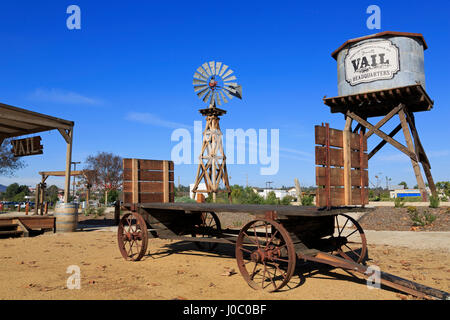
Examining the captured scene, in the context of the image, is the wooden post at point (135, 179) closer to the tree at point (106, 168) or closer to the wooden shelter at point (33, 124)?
the wooden shelter at point (33, 124)

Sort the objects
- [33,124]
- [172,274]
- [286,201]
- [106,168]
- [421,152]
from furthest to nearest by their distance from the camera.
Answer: [106,168], [421,152], [286,201], [33,124], [172,274]

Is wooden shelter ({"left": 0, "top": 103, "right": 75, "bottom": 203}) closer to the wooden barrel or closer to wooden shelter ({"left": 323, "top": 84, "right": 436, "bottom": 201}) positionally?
the wooden barrel

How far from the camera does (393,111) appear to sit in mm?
18656

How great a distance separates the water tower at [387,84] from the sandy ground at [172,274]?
11.7 m

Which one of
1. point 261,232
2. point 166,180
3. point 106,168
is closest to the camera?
point 261,232

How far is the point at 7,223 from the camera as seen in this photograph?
1154cm

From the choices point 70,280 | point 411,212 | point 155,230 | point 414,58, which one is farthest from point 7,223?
point 414,58

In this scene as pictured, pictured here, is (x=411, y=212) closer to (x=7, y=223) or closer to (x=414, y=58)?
(x=414, y=58)

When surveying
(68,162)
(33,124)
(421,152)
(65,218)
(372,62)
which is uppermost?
(372,62)

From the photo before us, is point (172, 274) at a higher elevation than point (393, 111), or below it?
below

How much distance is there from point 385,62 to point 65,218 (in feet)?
58.1

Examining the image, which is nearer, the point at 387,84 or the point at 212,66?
the point at 387,84

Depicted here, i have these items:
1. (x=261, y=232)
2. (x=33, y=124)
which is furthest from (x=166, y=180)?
(x=33, y=124)

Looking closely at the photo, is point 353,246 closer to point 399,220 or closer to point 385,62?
point 399,220
